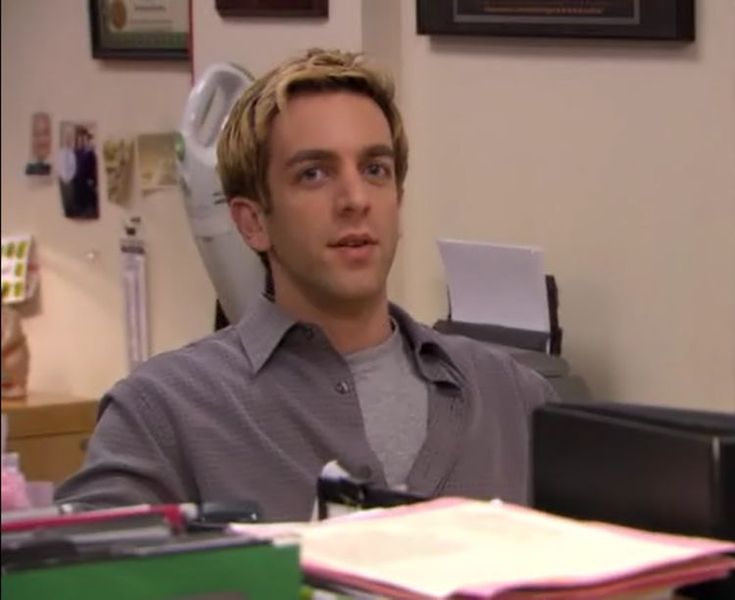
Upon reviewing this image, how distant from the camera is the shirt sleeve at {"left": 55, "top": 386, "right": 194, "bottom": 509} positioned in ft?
6.14

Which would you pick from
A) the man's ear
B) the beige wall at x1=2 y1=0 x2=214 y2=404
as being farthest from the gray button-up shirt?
the beige wall at x1=2 y1=0 x2=214 y2=404

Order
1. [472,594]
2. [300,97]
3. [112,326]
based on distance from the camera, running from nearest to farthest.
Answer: [472,594]
[300,97]
[112,326]

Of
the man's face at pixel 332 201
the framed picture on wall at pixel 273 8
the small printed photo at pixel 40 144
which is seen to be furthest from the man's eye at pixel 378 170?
the small printed photo at pixel 40 144

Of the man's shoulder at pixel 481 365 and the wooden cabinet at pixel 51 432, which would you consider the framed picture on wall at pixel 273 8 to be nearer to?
the wooden cabinet at pixel 51 432

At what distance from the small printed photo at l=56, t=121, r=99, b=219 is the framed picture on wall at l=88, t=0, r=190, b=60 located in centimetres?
22

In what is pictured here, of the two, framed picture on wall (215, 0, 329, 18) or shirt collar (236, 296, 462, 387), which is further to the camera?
framed picture on wall (215, 0, 329, 18)

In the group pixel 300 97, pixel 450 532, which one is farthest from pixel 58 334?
pixel 450 532

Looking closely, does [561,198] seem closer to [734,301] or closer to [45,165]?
[734,301]

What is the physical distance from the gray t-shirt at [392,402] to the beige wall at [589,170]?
3.04ft

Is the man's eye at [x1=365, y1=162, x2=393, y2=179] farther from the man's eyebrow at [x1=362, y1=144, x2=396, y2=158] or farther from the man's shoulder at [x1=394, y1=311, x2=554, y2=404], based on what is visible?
the man's shoulder at [x1=394, y1=311, x2=554, y2=404]

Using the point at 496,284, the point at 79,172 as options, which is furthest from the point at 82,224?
the point at 496,284

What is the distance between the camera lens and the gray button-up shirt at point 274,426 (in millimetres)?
1929

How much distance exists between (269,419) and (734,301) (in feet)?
3.59

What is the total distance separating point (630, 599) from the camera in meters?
1.13
